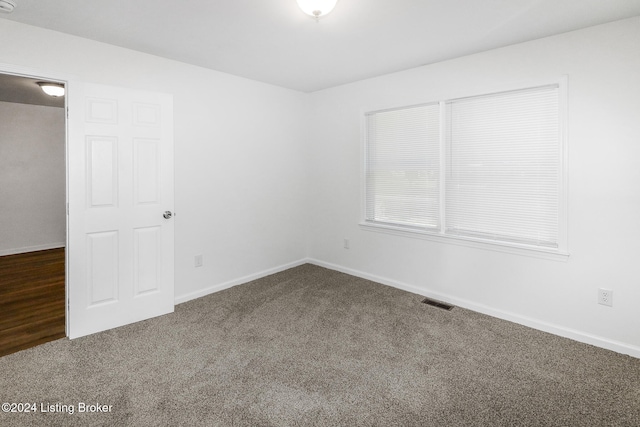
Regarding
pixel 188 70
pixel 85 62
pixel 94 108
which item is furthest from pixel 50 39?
pixel 188 70

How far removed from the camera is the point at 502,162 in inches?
121

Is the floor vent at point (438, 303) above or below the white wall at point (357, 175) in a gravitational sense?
below

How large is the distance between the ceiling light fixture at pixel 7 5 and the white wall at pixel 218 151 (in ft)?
0.82

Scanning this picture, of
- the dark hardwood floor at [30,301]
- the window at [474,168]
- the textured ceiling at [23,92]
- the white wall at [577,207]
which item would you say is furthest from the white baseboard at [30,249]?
the white wall at [577,207]

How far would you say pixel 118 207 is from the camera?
9.66ft

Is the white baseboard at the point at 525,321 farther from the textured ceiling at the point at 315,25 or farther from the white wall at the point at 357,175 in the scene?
the textured ceiling at the point at 315,25

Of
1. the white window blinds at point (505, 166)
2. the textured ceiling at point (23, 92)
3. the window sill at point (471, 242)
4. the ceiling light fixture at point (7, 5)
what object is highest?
the textured ceiling at point (23, 92)

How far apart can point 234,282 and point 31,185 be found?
14.8ft

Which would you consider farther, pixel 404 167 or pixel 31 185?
pixel 31 185

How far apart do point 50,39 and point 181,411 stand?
2.99 meters

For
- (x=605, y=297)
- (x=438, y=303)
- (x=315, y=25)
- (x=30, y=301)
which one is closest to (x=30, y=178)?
(x=30, y=301)

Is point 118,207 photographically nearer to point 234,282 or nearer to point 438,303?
point 234,282

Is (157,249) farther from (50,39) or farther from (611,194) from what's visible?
(611,194)

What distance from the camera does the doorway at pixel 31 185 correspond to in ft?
15.2
